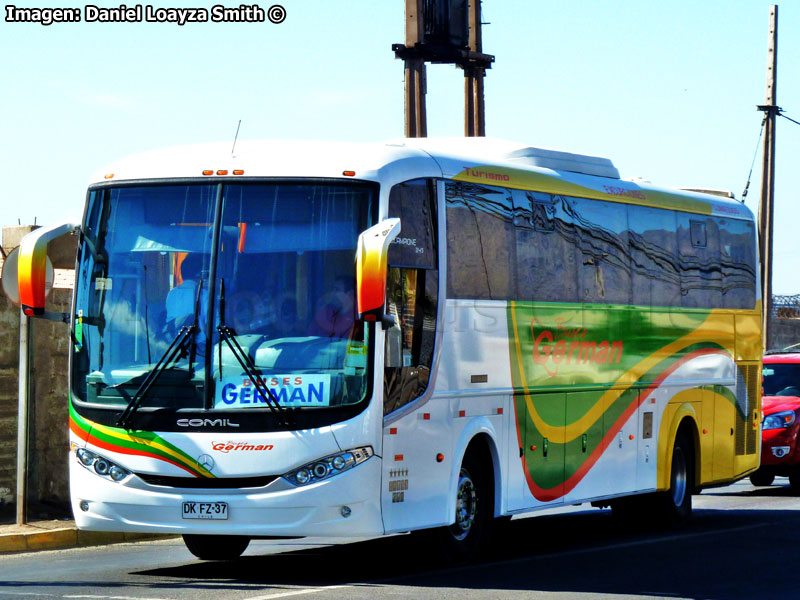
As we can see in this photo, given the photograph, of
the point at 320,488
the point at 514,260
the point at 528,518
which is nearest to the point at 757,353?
the point at 528,518

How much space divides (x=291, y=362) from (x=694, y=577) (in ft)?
12.2

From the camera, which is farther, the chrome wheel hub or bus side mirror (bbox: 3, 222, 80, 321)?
the chrome wheel hub

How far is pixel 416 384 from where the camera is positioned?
1158 centimetres

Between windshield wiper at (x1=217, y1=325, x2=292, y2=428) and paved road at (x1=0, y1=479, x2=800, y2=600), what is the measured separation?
124 cm

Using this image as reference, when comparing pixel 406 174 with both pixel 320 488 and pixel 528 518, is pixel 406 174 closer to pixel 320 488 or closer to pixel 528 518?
pixel 320 488

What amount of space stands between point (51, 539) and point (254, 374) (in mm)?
4307

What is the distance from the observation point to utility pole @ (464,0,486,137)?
27.1 metres

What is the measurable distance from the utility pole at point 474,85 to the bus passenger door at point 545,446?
44.6ft

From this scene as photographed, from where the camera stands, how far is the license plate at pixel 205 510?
35.4ft

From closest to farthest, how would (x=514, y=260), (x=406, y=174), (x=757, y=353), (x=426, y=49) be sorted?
(x=406, y=174) < (x=514, y=260) < (x=757, y=353) < (x=426, y=49)

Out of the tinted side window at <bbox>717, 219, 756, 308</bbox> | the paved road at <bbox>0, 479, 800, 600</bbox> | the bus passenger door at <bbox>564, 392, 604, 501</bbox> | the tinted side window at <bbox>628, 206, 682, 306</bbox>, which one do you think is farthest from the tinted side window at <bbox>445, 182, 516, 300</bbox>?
the tinted side window at <bbox>717, 219, 756, 308</bbox>

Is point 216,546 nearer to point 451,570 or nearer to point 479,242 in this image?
point 451,570

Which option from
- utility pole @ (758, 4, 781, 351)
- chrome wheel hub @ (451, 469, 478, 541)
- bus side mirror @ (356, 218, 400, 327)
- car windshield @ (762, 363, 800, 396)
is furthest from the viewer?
utility pole @ (758, 4, 781, 351)

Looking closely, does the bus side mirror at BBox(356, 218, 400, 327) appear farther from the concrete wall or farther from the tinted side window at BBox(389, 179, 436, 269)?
the concrete wall
